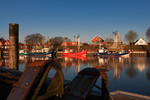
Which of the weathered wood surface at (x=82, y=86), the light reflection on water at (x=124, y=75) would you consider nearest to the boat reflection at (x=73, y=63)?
the light reflection on water at (x=124, y=75)

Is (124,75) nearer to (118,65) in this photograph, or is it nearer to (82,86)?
(118,65)

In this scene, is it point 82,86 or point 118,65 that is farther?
point 118,65

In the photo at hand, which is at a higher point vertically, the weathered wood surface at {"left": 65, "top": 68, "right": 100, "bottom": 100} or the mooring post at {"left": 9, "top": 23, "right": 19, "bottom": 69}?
the mooring post at {"left": 9, "top": 23, "right": 19, "bottom": 69}

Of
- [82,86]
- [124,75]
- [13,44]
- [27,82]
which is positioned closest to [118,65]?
[124,75]

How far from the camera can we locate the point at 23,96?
2389 mm

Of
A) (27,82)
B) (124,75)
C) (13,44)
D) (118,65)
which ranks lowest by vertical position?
(124,75)

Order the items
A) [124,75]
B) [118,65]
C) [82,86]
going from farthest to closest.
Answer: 1. [118,65]
2. [124,75]
3. [82,86]

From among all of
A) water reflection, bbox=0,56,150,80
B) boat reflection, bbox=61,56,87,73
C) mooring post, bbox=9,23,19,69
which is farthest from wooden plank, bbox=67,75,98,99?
boat reflection, bbox=61,56,87,73

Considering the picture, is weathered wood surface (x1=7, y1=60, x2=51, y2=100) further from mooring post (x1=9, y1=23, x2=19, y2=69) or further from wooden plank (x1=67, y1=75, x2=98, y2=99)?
mooring post (x1=9, y1=23, x2=19, y2=69)

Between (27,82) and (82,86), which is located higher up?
(27,82)

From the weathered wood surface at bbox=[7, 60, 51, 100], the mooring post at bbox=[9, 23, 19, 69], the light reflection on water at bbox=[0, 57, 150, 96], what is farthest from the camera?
the light reflection on water at bbox=[0, 57, 150, 96]

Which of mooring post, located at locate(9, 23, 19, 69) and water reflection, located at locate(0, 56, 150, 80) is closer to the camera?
mooring post, located at locate(9, 23, 19, 69)

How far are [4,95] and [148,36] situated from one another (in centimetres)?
9122

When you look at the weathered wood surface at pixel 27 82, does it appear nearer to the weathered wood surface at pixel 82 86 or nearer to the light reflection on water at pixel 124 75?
the weathered wood surface at pixel 82 86
